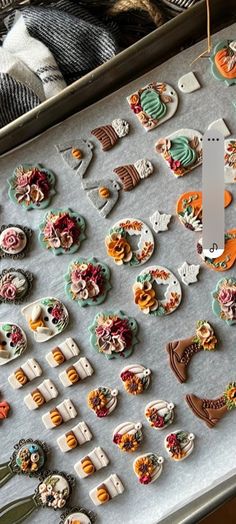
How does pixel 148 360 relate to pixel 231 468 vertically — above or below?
above

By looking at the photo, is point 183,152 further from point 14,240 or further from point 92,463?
point 92,463

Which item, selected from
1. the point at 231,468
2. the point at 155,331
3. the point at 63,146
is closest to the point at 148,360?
the point at 155,331

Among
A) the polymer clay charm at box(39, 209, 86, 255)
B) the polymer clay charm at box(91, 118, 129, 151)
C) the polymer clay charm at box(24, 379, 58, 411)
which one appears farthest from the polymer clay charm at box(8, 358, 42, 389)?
the polymer clay charm at box(91, 118, 129, 151)

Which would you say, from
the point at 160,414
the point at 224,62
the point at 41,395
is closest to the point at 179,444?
the point at 160,414

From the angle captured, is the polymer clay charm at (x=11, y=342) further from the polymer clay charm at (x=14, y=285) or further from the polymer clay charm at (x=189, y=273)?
the polymer clay charm at (x=189, y=273)

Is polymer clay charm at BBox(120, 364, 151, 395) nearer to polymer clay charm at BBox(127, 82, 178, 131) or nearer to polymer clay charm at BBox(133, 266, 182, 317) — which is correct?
polymer clay charm at BBox(133, 266, 182, 317)

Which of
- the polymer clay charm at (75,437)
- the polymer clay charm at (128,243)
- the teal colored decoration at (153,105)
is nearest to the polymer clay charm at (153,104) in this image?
the teal colored decoration at (153,105)

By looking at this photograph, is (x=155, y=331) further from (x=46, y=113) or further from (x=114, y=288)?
(x=46, y=113)
